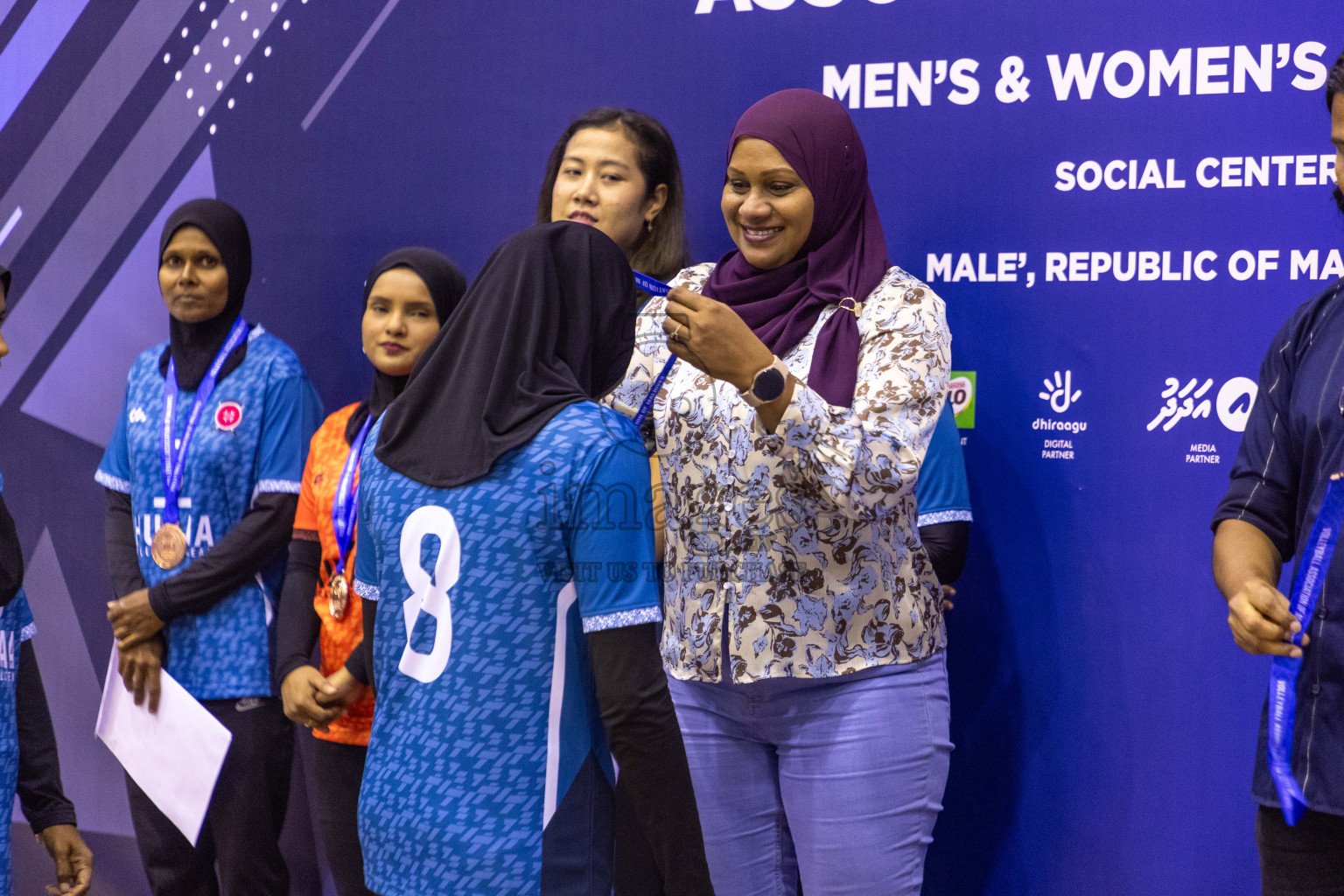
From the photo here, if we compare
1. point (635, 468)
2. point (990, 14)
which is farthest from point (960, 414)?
point (635, 468)

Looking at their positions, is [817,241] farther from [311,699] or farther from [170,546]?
[170,546]

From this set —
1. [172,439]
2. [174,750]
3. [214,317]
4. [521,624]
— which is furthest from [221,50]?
[521,624]

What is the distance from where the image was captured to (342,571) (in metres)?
2.48

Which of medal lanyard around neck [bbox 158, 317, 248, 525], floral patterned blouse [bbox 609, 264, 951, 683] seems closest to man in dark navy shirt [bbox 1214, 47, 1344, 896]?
floral patterned blouse [bbox 609, 264, 951, 683]

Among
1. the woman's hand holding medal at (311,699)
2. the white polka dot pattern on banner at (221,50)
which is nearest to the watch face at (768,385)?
the woman's hand holding medal at (311,699)

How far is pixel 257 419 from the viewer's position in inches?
107

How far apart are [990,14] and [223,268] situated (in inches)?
70.7

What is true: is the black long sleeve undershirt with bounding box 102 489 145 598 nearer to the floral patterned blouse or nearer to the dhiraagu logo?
the floral patterned blouse

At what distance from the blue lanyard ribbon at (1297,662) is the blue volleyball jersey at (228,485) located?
1997 mm

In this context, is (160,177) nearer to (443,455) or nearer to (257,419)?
(257,419)

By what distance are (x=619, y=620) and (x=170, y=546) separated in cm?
168

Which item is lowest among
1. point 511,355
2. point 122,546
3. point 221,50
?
point 122,546

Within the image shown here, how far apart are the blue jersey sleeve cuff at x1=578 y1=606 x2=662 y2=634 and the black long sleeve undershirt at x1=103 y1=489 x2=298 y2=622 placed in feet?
4.87

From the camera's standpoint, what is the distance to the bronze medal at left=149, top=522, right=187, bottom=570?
106 inches
